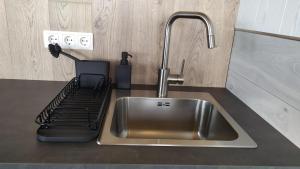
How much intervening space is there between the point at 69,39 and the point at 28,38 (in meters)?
0.20

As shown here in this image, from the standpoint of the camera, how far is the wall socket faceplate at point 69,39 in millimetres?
1072

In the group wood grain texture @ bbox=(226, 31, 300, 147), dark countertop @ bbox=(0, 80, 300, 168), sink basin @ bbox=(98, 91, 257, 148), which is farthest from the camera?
sink basin @ bbox=(98, 91, 257, 148)

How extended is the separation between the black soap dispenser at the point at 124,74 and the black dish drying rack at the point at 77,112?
0.06 metres

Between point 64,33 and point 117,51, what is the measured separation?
269 millimetres

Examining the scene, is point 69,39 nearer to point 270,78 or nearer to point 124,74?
point 124,74

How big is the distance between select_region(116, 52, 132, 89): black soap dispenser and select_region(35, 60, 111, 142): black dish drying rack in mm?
55

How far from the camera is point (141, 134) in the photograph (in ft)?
3.43

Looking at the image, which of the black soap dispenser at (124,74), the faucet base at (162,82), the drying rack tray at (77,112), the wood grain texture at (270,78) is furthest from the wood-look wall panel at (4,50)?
the wood grain texture at (270,78)

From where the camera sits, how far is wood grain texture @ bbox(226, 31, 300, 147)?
0.71 meters

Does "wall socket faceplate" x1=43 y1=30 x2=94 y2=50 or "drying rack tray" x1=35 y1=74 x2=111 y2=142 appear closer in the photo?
"drying rack tray" x1=35 y1=74 x2=111 y2=142

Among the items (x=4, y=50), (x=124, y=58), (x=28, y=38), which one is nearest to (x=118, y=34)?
(x=124, y=58)

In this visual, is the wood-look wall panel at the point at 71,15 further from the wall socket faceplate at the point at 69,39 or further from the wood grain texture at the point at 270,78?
the wood grain texture at the point at 270,78

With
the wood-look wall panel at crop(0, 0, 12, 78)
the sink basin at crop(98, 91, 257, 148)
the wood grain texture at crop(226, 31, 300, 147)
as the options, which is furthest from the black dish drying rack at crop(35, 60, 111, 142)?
the wood grain texture at crop(226, 31, 300, 147)

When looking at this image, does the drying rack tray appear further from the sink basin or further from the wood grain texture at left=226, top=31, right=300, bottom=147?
the wood grain texture at left=226, top=31, right=300, bottom=147
